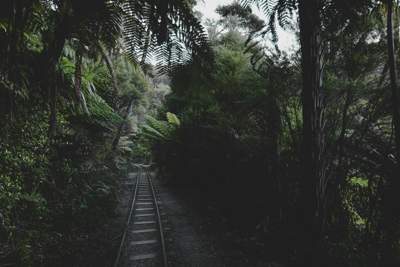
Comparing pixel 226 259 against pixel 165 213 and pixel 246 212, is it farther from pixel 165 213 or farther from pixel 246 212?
pixel 165 213

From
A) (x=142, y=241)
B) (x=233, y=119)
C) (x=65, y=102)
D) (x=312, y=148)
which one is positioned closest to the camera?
(x=312, y=148)

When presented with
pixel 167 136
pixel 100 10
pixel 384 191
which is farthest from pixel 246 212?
pixel 100 10

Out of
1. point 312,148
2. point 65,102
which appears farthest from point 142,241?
point 312,148

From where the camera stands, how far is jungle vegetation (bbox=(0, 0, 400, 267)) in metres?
0.94

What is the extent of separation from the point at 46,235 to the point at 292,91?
5.44 metres

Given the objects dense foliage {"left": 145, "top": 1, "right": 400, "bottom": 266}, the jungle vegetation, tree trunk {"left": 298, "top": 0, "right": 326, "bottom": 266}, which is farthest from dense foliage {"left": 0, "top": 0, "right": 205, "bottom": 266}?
tree trunk {"left": 298, "top": 0, "right": 326, "bottom": 266}

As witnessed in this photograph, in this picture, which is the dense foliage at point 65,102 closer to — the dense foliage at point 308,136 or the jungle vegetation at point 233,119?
the jungle vegetation at point 233,119

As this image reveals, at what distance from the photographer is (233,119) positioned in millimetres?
6746

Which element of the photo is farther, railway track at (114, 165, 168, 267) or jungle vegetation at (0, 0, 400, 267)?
railway track at (114, 165, 168, 267)

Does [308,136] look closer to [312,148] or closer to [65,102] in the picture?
[312,148]

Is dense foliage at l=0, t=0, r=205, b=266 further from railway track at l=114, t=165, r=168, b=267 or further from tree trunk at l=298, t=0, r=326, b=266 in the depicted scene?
tree trunk at l=298, t=0, r=326, b=266

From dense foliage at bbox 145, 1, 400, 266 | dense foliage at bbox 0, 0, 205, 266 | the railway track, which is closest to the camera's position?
dense foliage at bbox 0, 0, 205, 266

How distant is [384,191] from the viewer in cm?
350

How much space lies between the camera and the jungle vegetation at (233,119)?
937 mm
